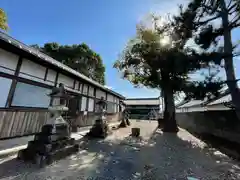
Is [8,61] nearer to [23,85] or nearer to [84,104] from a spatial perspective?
[23,85]

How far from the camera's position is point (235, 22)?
534 centimetres

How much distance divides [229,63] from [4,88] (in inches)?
306

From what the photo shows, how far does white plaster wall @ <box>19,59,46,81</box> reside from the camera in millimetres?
4902

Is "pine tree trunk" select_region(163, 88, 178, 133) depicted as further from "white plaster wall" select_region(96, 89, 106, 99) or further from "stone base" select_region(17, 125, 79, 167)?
"stone base" select_region(17, 125, 79, 167)

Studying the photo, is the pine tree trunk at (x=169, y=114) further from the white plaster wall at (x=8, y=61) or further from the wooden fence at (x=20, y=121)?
the white plaster wall at (x=8, y=61)

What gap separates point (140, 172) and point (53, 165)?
6.63ft

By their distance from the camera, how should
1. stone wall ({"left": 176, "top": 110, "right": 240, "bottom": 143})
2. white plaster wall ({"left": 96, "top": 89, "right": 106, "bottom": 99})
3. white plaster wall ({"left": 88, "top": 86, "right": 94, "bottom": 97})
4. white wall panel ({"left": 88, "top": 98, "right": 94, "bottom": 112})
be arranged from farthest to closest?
white plaster wall ({"left": 96, "top": 89, "right": 106, "bottom": 99}) → white plaster wall ({"left": 88, "top": 86, "right": 94, "bottom": 97}) → white wall panel ({"left": 88, "top": 98, "right": 94, "bottom": 112}) → stone wall ({"left": 176, "top": 110, "right": 240, "bottom": 143})

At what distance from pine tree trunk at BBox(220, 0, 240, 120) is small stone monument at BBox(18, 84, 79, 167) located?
5.81 metres

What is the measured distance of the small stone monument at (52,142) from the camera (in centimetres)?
331

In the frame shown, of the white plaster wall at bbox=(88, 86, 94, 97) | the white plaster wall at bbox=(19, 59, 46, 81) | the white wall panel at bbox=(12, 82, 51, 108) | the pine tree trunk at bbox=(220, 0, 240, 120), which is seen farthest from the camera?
the white plaster wall at bbox=(88, 86, 94, 97)

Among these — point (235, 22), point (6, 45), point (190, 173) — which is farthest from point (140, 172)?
point (235, 22)

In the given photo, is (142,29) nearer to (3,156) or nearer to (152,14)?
(152,14)

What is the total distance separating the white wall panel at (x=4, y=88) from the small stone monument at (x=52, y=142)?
151cm

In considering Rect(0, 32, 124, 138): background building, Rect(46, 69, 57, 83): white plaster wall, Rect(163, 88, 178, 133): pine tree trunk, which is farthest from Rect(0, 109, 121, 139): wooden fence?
Rect(163, 88, 178, 133): pine tree trunk
